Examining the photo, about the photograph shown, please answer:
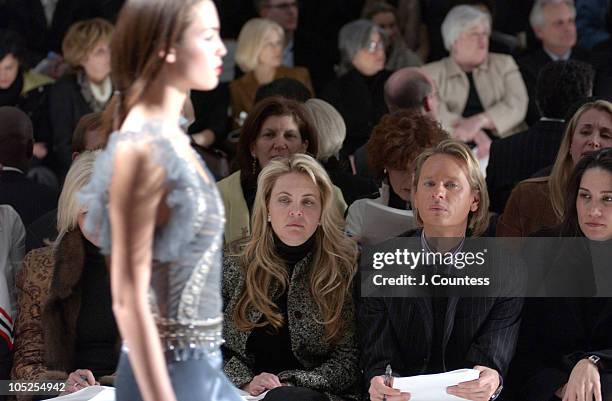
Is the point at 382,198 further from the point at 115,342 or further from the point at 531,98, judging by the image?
the point at 531,98

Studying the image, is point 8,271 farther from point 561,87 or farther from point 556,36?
point 556,36

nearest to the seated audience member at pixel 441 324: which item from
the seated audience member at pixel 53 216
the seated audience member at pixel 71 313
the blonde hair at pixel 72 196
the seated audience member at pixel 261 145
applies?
the seated audience member at pixel 261 145

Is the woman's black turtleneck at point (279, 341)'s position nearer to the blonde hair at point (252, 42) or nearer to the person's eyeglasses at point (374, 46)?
the blonde hair at point (252, 42)

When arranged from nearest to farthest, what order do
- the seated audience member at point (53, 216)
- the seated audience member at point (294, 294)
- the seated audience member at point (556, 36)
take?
the seated audience member at point (294, 294) → the seated audience member at point (53, 216) → the seated audience member at point (556, 36)

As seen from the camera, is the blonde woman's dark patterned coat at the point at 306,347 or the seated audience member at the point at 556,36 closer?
the blonde woman's dark patterned coat at the point at 306,347

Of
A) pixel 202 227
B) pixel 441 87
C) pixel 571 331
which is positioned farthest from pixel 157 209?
pixel 441 87

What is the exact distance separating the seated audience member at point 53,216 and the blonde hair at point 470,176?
1311mm

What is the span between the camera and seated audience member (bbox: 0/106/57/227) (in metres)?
6.12

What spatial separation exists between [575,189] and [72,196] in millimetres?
1973

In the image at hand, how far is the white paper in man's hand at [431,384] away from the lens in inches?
188

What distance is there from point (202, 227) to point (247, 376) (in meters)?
2.12

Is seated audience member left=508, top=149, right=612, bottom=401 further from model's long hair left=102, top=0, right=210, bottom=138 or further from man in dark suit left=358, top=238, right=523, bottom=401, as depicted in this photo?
model's long hair left=102, top=0, right=210, bottom=138

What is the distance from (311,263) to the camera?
521 cm

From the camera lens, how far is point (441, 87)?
8000mm
